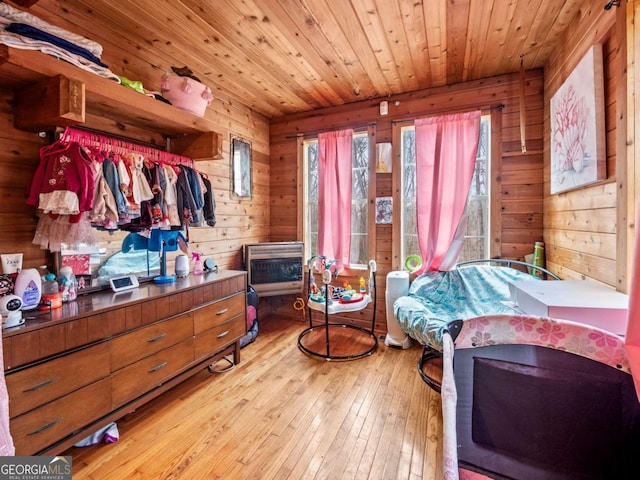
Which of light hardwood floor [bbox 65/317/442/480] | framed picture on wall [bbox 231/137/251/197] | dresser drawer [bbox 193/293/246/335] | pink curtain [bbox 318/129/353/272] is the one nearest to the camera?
light hardwood floor [bbox 65/317/442/480]

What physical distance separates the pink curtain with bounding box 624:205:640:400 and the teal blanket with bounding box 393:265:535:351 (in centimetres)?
120

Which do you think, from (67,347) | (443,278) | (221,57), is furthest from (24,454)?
(443,278)

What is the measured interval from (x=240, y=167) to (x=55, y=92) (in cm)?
192

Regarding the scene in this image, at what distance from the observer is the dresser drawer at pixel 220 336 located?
7.16 feet

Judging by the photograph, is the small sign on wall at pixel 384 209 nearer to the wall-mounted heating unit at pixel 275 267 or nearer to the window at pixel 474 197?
the window at pixel 474 197

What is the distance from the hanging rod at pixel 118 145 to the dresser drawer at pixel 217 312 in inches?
45.8

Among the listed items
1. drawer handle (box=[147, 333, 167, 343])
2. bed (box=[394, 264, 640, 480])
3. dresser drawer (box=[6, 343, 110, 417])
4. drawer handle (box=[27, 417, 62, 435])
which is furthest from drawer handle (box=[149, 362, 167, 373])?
bed (box=[394, 264, 640, 480])

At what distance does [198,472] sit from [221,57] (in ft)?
9.40

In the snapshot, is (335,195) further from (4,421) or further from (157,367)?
(4,421)

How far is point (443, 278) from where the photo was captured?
2.80m

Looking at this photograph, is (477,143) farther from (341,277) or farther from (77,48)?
(77,48)

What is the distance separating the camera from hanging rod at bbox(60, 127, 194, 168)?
1778 mm

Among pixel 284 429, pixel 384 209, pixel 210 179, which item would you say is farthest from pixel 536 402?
pixel 210 179

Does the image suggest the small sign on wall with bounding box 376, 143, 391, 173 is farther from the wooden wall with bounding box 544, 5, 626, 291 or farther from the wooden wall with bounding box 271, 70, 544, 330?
the wooden wall with bounding box 544, 5, 626, 291
